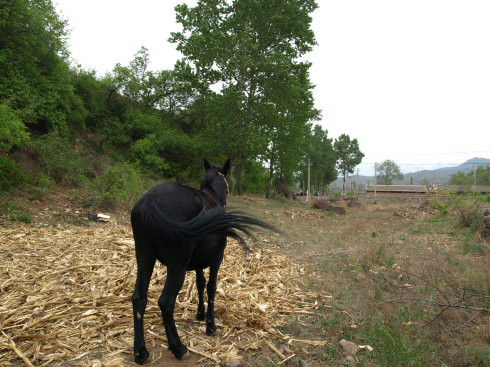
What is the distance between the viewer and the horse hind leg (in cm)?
313

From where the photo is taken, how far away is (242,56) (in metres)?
20.4

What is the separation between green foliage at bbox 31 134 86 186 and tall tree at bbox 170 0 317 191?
10278 mm

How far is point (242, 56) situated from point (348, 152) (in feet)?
204

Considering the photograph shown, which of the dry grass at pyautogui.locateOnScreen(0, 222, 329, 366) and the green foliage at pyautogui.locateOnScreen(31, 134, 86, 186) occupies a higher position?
the green foliage at pyautogui.locateOnScreen(31, 134, 86, 186)

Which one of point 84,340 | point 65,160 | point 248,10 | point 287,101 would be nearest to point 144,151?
point 65,160

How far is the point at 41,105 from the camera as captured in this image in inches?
619

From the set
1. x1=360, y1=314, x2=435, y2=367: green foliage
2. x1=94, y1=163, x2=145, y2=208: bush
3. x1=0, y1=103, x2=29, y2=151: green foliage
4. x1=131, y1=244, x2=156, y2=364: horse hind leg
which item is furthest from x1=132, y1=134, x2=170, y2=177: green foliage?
x1=360, y1=314, x2=435, y2=367: green foliage

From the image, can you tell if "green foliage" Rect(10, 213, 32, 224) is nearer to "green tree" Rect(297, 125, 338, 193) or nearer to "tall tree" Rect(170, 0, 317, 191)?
"tall tree" Rect(170, 0, 317, 191)

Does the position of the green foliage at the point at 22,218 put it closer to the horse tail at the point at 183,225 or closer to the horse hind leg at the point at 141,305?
the horse hind leg at the point at 141,305

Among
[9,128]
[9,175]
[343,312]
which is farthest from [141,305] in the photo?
[9,175]

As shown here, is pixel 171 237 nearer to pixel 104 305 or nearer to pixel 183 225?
pixel 183 225

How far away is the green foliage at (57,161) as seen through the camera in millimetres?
13195

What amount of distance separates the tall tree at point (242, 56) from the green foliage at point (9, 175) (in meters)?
12.6

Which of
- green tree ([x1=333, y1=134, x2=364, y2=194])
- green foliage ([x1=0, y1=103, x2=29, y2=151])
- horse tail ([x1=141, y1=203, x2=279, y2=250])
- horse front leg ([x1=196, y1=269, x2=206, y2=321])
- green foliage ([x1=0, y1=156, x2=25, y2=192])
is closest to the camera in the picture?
horse tail ([x1=141, y1=203, x2=279, y2=250])
